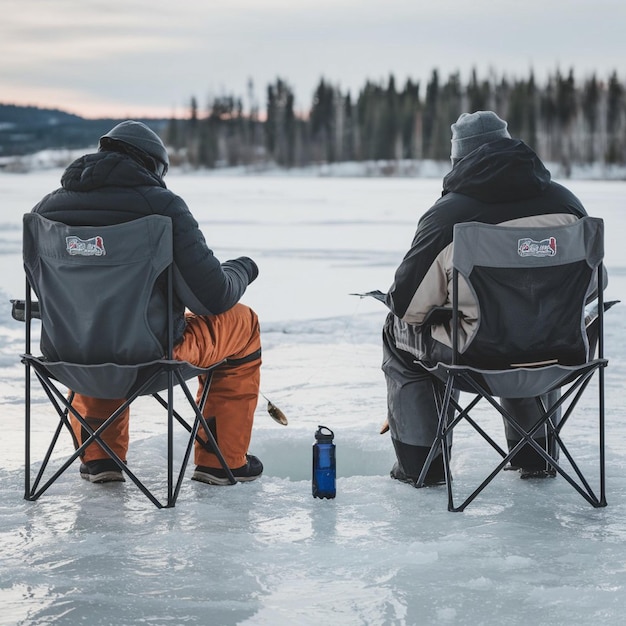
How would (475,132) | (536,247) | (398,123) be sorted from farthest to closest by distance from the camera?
1. (398,123)
2. (475,132)
3. (536,247)

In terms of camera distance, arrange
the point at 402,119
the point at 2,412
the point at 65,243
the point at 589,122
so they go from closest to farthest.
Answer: the point at 65,243
the point at 2,412
the point at 589,122
the point at 402,119

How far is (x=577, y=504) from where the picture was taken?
3.07 metres

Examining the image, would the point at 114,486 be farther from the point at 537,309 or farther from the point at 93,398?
the point at 537,309

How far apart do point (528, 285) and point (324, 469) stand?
0.84 m

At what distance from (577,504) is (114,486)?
1.49 m

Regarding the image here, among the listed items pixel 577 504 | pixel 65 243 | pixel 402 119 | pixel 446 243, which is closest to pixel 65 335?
pixel 65 243

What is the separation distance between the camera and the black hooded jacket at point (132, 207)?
2.93 m

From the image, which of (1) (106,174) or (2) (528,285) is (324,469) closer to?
(2) (528,285)

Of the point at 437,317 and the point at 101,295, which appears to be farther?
the point at 437,317

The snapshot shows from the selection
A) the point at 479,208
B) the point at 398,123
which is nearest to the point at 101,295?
the point at 479,208

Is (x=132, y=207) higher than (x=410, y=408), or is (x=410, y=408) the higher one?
(x=132, y=207)

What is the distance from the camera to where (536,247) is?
2.85 m

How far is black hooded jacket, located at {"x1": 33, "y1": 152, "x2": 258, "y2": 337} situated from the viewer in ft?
9.61

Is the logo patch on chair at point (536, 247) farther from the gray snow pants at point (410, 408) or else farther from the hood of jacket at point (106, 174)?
the hood of jacket at point (106, 174)
